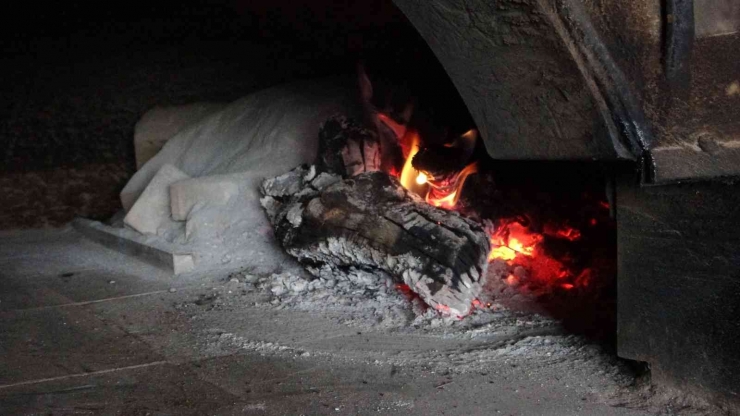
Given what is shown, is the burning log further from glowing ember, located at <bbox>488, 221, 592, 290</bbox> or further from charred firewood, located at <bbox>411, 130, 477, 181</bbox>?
glowing ember, located at <bbox>488, 221, 592, 290</bbox>

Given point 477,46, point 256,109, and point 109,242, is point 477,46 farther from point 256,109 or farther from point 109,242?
point 109,242

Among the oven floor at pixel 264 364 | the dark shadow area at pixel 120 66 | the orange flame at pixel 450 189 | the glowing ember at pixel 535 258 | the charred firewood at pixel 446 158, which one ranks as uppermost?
the dark shadow area at pixel 120 66

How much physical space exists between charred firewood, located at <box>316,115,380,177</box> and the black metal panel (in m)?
1.85

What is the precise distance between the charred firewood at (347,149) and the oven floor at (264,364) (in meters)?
0.88

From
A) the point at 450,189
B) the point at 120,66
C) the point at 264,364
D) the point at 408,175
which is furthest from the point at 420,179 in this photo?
the point at 120,66

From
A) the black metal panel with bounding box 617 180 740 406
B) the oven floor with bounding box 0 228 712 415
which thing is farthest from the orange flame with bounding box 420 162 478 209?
the black metal panel with bounding box 617 180 740 406

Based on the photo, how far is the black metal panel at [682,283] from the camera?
2402mm

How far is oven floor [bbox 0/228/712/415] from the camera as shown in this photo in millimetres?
2631

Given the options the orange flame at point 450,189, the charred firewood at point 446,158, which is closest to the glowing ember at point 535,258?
the orange flame at point 450,189

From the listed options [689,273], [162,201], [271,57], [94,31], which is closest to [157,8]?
[94,31]

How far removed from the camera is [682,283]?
8.27ft

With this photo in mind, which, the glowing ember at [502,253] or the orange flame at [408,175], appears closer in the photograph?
the glowing ember at [502,253]

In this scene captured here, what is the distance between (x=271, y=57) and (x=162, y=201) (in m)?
1.46

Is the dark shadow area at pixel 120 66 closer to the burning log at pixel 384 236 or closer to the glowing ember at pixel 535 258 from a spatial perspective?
the burning log at pixel 384 236
